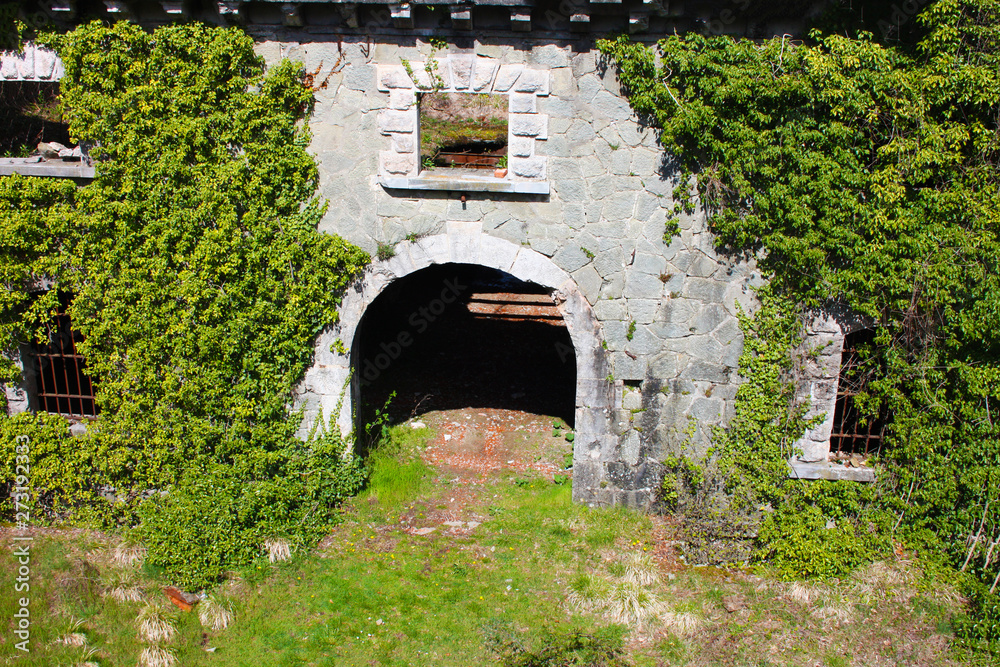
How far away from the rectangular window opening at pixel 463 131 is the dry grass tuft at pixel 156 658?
7980 millimetres

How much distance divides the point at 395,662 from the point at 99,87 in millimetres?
5940

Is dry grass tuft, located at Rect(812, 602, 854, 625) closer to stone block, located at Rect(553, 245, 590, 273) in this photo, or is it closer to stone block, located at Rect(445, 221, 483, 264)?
stone block, located at Rect(553, 245, 590, 273)

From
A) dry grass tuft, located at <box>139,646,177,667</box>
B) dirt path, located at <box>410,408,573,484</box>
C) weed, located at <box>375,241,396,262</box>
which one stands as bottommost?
dry grass tuft, located at <box>139,646,177,667</box>

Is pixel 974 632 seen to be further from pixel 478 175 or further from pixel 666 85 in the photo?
pixel 478 175

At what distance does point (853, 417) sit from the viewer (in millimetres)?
7688

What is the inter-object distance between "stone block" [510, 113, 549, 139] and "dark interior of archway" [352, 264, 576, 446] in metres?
4.08

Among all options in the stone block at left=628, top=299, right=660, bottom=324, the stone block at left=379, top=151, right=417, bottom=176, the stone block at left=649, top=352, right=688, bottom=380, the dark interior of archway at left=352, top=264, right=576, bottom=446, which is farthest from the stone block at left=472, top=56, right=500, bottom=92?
the dark interior of archway at left=352, top=264, right=576, bottom=446

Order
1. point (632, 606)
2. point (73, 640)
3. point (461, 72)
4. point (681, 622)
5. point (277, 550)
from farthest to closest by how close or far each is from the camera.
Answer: point (277, 550)
point (461, 72)
point (632, 606)
point (681, 622)
point (73, 640)

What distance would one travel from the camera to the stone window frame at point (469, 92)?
272 inches

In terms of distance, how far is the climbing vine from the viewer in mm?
6465

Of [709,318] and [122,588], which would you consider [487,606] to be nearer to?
[122,588]

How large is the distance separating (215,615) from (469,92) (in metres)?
5.29

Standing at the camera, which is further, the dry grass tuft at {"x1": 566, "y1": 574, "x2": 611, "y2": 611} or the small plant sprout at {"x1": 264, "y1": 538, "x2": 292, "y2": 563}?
the small plant sprout at {"x1": 264, "y1": 538, "x2": 292, "y2": 563}

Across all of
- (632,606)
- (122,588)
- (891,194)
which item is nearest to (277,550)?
(122,588)
